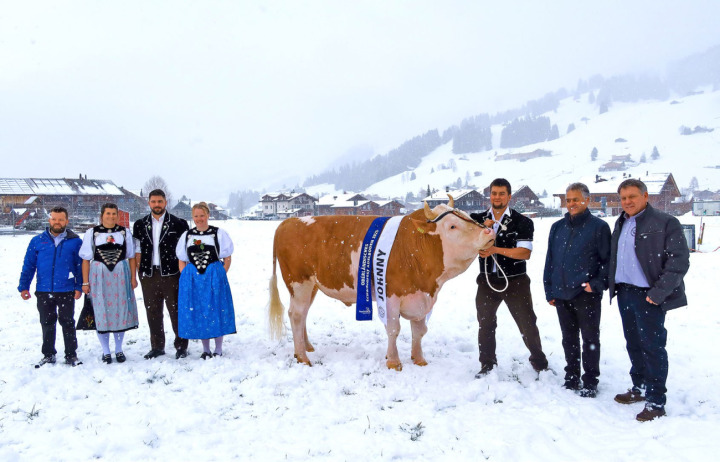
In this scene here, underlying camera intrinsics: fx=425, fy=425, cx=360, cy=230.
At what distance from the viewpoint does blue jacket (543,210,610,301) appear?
4.27 meters

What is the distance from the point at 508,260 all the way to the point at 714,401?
2320 mm

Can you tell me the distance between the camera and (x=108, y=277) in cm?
540

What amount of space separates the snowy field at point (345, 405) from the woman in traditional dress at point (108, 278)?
0.45 meters

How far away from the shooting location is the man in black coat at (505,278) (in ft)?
15.8

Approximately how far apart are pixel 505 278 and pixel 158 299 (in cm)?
449

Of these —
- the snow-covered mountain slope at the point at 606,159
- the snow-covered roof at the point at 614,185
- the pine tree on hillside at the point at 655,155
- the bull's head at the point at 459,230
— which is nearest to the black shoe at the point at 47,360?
the bull's head at the point at 459,230

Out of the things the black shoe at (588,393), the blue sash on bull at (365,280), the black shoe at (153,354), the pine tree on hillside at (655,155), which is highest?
the pine tree on hillside at (655,155)

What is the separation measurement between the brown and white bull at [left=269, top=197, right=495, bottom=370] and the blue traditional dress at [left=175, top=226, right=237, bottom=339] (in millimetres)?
726

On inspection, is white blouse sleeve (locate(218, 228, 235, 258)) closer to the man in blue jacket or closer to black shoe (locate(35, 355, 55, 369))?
the man in blue jacket

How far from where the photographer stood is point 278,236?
19.6ft

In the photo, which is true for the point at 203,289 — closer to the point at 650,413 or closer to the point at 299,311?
the point at 299,311

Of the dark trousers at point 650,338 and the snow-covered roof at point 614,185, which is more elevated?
the snow-covered roof at point 614,185

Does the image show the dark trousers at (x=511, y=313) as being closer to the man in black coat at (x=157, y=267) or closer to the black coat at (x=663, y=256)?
the black coat at (x=663, y=256)

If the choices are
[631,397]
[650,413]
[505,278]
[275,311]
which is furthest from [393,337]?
[650,413]
